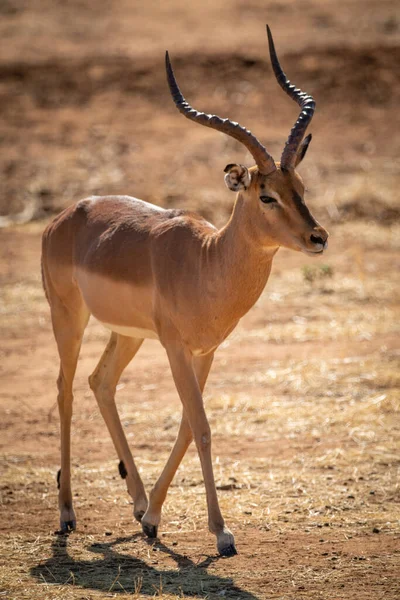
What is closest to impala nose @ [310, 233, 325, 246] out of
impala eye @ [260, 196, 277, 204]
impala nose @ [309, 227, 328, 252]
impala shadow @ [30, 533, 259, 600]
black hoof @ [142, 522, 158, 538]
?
impala nose @ [309, 227, 328, 252]

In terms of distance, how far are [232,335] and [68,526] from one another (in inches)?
233

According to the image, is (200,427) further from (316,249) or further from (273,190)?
(273,190)

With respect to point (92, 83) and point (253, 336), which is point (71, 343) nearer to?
point (253, 336)

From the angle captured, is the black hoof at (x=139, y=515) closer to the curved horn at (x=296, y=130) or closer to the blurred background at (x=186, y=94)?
the curved horn at (x=296, y=130)

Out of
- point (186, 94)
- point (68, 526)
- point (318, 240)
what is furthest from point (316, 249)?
point (186, 94)

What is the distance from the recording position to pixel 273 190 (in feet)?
22.5

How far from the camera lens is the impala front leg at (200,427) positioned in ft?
22.7

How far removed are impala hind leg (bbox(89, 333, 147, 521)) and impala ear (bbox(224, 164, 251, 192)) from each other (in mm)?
2066

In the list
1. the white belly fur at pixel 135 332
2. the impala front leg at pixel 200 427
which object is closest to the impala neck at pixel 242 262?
the impala front leg at pixel 200 427

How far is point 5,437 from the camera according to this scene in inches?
392

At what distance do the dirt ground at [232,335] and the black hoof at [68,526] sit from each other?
4.4 inches

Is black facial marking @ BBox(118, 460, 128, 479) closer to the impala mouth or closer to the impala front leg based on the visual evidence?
the impala front leg

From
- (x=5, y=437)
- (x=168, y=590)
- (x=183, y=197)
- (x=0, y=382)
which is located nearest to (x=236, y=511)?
(x=168, y=590)

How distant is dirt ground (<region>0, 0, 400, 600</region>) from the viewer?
7031 millimetres
